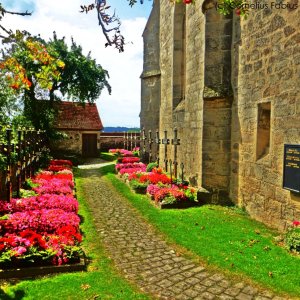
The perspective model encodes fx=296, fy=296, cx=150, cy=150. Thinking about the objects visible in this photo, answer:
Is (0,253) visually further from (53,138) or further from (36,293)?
(53,138)

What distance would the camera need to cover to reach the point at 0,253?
516cm

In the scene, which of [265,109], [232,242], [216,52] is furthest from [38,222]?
[216,52]

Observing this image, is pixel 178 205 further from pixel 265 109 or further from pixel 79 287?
pixel 79 287

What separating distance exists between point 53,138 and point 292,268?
71.9ft

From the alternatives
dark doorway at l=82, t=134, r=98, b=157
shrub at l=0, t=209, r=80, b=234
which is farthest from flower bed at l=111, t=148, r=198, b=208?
dark doorway at l=82, t=134, r=98, b=157

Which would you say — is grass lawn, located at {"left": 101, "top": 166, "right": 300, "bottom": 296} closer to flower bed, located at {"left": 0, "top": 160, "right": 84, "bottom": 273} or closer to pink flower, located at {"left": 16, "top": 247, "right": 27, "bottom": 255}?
flower bed, located at {"left": 0, "top": 160, "right": 84, "bottom": 273}

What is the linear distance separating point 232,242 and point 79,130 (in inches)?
1068

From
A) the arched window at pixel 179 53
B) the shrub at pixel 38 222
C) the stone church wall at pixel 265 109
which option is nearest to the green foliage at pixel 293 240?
the stone church wall at pixel 265 109

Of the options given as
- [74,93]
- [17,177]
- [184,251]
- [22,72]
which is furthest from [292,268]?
[74,93]

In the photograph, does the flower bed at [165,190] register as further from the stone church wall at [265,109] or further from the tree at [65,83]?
the tree at [65,83]

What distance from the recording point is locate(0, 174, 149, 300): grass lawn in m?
4.30


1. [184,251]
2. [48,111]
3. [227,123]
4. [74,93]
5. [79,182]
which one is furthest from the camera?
[74,93]

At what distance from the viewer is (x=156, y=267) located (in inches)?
212

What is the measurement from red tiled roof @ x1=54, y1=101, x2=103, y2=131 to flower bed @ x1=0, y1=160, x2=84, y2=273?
75.7ft
